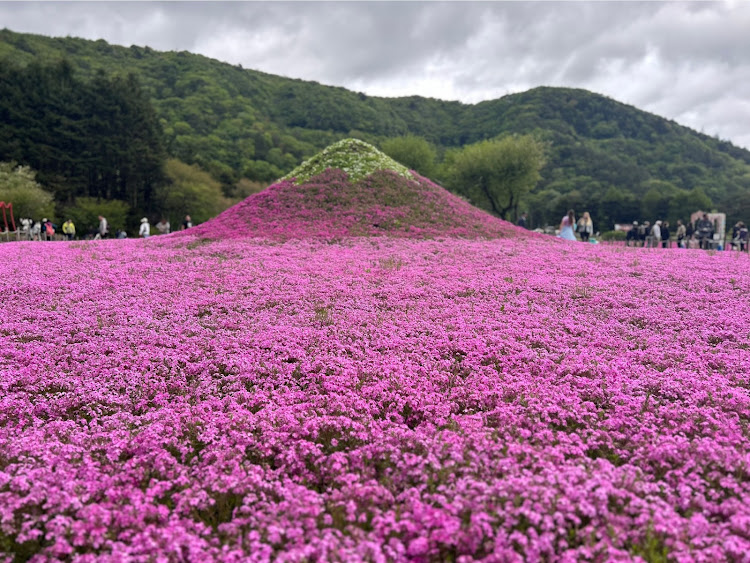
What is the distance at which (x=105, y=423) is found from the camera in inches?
257

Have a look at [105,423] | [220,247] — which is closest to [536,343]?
[105,423]

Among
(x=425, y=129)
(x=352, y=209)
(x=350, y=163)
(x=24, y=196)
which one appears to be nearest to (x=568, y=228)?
(x=352, y=209)

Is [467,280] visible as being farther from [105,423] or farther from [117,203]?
[117,203]

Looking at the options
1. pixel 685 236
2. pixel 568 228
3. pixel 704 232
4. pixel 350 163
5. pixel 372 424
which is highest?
pixel 350 163

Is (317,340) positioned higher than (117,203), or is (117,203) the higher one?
(117,203)

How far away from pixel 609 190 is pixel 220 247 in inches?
3989

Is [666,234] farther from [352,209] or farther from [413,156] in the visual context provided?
[413,156]

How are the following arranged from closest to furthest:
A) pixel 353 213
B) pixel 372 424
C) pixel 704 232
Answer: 1. pixel 372 424
2. pixel 353 213
3. pixel 704 232

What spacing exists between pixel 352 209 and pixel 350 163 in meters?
8.01

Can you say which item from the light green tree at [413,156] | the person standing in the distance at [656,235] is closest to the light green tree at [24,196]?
the light green tree at [413,156]

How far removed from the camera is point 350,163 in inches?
1454

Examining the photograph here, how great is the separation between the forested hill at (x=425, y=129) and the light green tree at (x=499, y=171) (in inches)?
438

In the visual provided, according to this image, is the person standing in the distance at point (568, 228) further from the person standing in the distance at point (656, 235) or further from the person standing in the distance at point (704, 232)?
the person standing in the distance at point (704, 232)

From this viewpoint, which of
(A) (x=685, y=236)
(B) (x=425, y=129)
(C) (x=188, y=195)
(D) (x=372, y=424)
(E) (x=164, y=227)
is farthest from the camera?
(B) (x=425, y=129)
